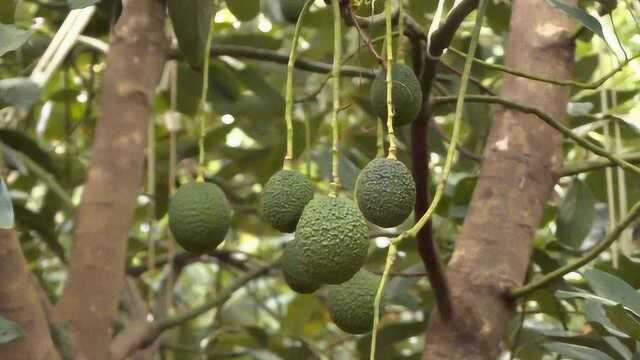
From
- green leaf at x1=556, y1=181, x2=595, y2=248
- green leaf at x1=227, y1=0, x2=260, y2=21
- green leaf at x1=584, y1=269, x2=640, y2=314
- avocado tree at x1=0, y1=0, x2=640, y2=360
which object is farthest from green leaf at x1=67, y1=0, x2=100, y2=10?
green leaf at x1=556, y1=181, x2=595, y2=248

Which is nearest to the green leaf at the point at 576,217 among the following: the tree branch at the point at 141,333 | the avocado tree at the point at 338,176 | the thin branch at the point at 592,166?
the avocado tree at the point at 338,176

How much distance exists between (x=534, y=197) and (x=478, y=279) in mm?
144

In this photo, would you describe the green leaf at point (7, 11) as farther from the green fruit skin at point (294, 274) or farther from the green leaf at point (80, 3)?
the green fruit skin at point (294, 274)

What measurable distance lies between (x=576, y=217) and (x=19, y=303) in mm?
799

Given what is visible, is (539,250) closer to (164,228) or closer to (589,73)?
(589,73)

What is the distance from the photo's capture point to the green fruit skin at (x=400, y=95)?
782 mm

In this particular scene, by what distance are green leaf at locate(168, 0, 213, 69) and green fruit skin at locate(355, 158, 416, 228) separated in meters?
0.31

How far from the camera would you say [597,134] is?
5.32ft

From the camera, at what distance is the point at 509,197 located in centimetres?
121

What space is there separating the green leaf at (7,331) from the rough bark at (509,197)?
0.47 meters

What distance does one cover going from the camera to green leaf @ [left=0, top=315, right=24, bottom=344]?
0.83 metres

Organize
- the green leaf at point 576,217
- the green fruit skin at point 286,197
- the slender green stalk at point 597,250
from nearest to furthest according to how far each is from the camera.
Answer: the green fruit skin at point 286,197 < the slender green stalk at point 597,250 < the green leaf at point 576,217

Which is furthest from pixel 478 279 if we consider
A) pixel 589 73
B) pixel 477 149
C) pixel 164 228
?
pixel 164 228

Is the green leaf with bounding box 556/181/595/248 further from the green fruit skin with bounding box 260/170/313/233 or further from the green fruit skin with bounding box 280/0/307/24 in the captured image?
the green fruit skin with bounding box 260/170/313/233
